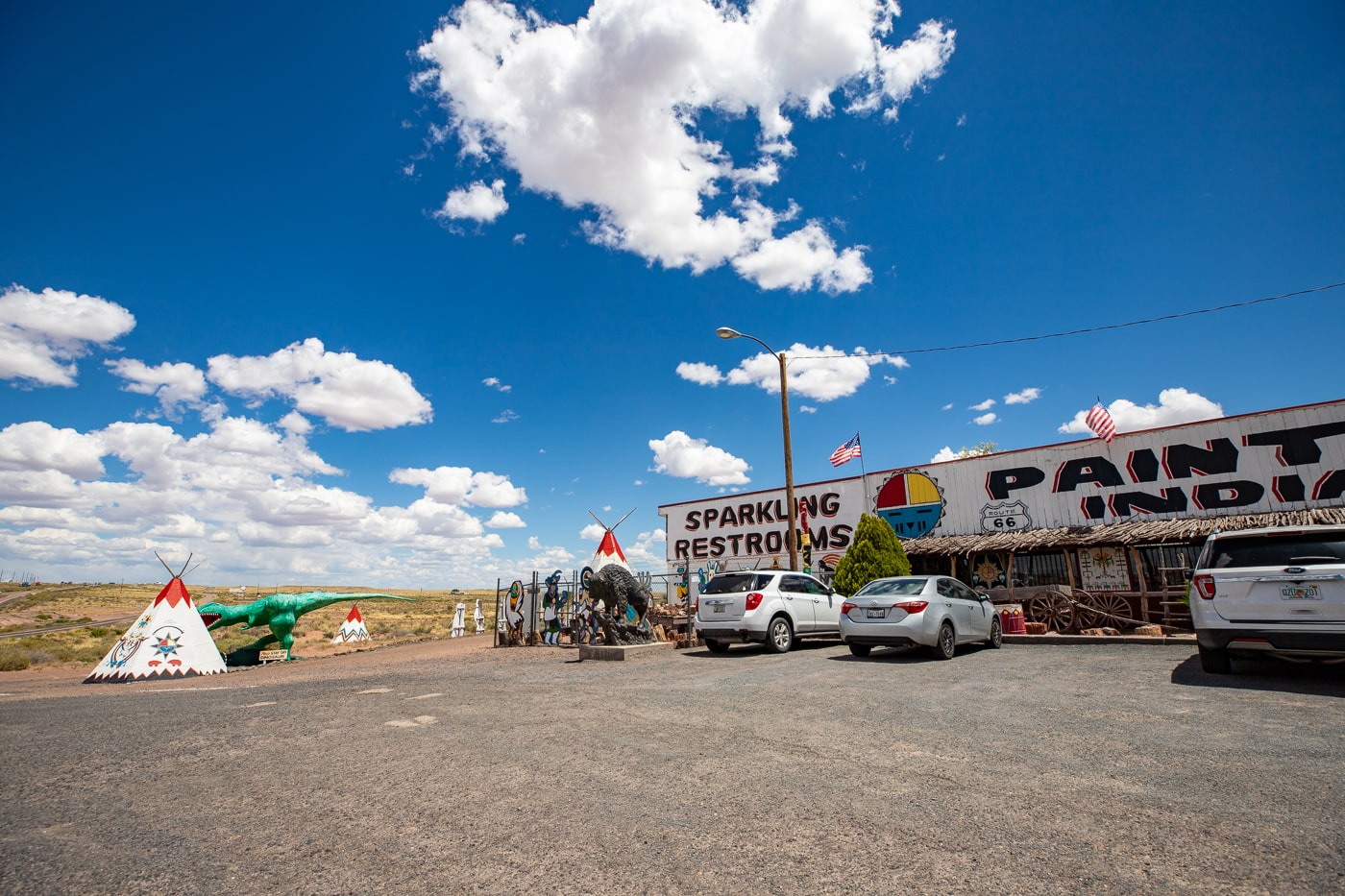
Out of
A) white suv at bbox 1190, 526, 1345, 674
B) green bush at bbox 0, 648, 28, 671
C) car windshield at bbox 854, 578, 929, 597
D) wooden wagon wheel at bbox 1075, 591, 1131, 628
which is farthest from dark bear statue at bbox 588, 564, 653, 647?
green bush at bbox 0, 648, 28, 671

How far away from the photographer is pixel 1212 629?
8.45m

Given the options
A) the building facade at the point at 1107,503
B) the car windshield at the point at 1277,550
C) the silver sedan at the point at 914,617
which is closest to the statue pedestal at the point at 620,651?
the building facade at the point at 1107,503

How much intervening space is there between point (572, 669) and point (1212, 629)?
33.4 feet

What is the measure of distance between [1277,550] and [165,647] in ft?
75.0

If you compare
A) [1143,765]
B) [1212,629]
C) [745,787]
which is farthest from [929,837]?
[1212,629]

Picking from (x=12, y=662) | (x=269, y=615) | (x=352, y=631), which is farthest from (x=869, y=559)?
(x=12, y=662)

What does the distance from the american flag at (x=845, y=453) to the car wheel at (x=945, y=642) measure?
464 inches

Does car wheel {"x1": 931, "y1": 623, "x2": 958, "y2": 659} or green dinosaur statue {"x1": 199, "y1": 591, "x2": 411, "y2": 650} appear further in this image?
green dinosaur statue {"x1": 199, "y1": 591, "x2": 411, "y2": 650}

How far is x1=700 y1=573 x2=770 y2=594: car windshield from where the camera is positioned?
578 inches

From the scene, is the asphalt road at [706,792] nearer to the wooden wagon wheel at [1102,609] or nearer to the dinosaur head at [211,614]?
the wooden wagon wheel at [1102,609]

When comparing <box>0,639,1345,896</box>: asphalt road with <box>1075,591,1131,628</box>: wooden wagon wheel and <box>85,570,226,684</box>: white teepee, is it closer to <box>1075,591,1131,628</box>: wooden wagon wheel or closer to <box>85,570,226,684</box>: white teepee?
<box>1075,591,1131,628</box>: wooden wagon wheel

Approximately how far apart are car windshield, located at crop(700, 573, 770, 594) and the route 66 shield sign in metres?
11.4

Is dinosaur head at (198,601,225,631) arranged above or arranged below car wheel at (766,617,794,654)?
above

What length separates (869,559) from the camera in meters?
18.6
